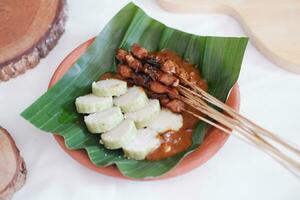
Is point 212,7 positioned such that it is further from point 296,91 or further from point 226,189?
point 226,189

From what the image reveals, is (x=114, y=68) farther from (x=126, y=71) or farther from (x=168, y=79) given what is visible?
(x=168, y=79)

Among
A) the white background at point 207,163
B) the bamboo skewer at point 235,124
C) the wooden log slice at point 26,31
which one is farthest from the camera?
the wooden log slice at point 26,31

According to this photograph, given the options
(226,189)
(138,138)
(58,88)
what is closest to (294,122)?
(226,189)

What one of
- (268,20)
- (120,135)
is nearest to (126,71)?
(120,135)

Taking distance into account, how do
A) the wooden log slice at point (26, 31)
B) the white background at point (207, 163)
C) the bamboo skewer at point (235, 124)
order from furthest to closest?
the wooden log slice at point (26, 31), the white background at point (207, 163), the bamboo skewer at point (235, 124)

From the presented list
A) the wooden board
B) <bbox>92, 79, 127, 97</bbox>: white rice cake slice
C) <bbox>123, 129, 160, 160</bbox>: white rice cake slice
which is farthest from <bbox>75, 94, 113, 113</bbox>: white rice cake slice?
the wooden board

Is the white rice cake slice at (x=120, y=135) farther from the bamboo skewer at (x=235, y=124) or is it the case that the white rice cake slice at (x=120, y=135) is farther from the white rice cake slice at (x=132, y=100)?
the bamboo skewer at (x=235, y=124)

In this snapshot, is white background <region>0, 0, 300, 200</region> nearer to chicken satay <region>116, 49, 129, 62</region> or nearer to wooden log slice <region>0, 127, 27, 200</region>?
Result: wooden log slice <region>0, 127, 27, 200</region>

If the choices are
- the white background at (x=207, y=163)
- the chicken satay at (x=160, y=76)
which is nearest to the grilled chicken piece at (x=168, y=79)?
the chicken satay at (x=160, y=76)
